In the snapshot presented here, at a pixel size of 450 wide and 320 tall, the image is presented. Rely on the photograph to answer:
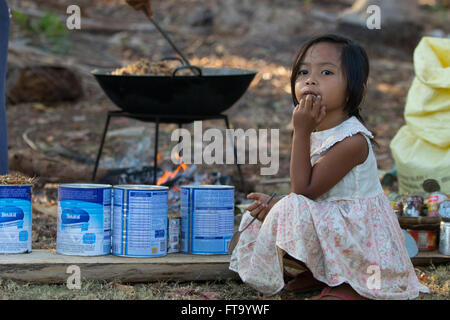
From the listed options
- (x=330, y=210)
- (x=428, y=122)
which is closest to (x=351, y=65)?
(x=330, y=210)

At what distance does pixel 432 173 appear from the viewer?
4.01 m

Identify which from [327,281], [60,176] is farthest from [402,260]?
[60,176]

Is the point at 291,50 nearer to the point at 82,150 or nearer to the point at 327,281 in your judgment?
the point at 82,150

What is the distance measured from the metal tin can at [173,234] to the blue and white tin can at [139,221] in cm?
10

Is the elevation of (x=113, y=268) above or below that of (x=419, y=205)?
below

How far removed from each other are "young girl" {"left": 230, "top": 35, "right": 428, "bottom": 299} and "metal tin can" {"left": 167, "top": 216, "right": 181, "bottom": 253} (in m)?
0.45

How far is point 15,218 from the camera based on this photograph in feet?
9.12

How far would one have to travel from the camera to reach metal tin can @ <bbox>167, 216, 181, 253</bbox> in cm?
296

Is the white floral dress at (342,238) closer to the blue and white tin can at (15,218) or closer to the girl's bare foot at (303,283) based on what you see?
the girl's bare foot at (303,283)

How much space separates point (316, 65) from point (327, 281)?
0.89 m

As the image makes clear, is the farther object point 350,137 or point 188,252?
point 188,252

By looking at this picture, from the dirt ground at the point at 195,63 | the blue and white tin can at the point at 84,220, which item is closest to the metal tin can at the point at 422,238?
the dirt ground at the point at 195,63

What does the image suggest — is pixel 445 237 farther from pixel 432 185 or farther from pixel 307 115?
pixel 307 115

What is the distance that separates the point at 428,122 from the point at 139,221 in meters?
2.26
